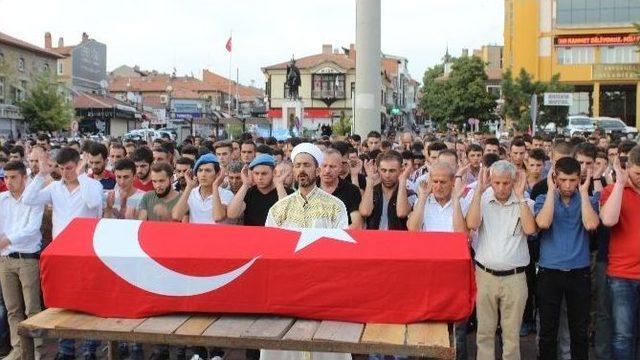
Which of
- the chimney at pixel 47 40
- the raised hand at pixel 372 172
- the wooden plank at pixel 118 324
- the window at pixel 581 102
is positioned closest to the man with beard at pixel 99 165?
the raised hand at pixel 372 172

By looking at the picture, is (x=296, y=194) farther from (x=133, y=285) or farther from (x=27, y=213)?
(x=27, y=213)

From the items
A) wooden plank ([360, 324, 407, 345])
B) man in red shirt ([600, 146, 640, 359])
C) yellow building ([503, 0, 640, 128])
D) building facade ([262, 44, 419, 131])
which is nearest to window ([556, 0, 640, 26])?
yellow building ([503, 0, 640, 128])

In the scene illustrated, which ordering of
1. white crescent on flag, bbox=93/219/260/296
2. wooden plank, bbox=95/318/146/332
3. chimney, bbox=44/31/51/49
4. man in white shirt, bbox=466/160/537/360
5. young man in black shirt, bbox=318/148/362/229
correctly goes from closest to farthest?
1. wooden plank, bbox=95/318/146/332
2. white crescent on flag, bbox=93/219/260/296
3. man in white shirt, bbox=466/160/537/360
4. young man in black shirt, bbox=318/148/362/229
5. chimney, bbox=44/31/51/49

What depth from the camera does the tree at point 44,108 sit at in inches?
2163

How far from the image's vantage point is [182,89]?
107312mm

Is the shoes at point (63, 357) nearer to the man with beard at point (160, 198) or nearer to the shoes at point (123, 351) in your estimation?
the shoes at point (123, 351)

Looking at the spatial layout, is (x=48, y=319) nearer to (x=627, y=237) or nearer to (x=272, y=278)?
(x=272, y=278)

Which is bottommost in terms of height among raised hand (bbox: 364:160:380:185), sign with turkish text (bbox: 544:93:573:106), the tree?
raised hand (bbox: 364:160:380:185)

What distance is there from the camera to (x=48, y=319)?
4.15 metres

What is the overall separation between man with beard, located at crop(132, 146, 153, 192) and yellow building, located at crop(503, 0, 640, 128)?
55.8 m

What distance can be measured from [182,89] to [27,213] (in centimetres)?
10289

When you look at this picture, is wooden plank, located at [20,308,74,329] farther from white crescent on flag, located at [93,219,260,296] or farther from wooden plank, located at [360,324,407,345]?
wooden plank, located at [360,324,407,345]

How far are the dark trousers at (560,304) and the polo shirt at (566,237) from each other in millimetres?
80

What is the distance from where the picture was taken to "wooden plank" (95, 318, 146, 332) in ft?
13.1
